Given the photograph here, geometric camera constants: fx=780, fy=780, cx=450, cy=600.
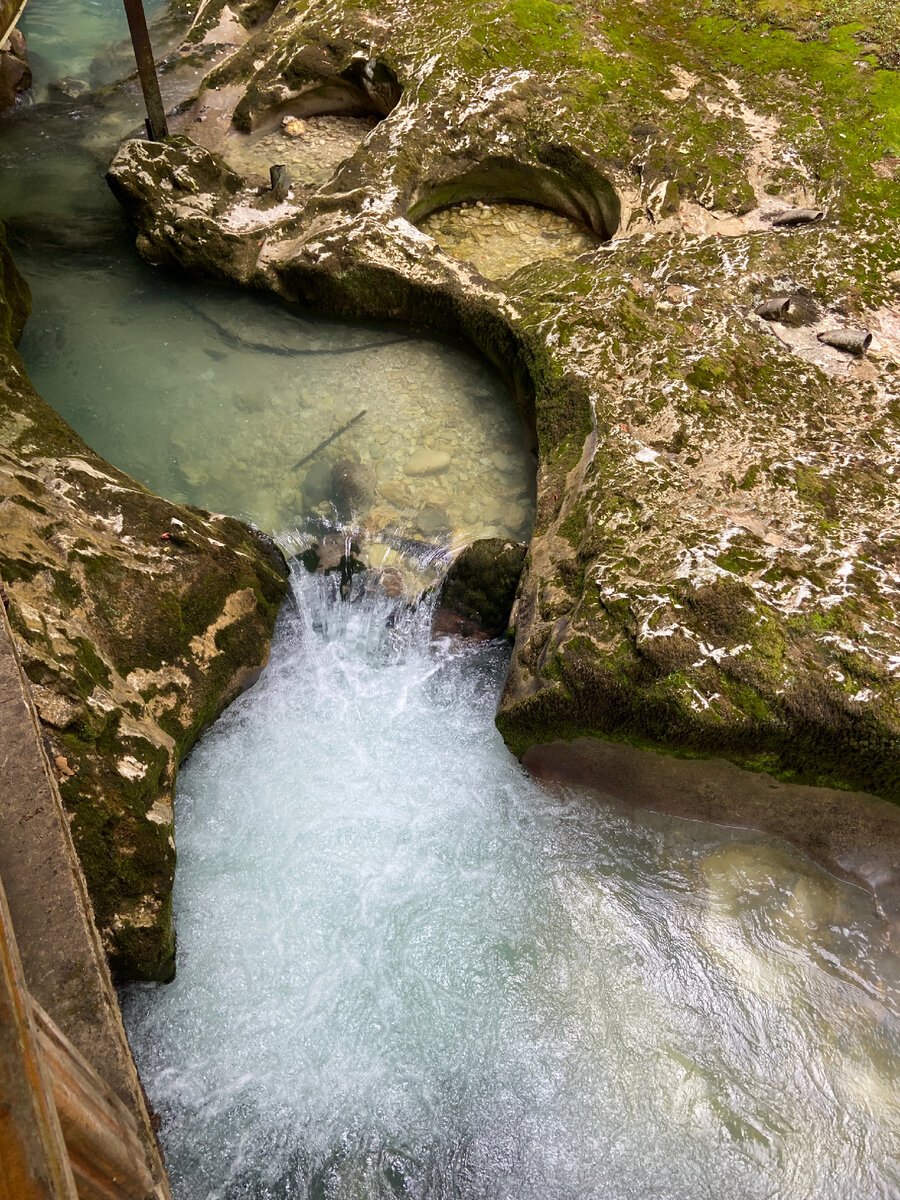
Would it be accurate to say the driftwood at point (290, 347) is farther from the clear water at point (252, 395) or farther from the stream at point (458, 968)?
the stream at point (458, 968)

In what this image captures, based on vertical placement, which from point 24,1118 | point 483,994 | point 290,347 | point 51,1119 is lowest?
point 483,994

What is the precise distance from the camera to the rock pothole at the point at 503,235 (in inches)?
279

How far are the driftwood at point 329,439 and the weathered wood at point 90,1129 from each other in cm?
437

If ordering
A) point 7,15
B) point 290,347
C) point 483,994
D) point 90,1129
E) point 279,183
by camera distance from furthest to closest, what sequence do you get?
point 279,183
point 290,347
point 7,15
point 483,994
point 90,1129

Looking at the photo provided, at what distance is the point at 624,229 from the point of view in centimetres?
663

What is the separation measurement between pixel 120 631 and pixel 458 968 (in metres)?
2.46

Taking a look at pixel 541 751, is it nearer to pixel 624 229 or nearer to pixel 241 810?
pixel 241 810

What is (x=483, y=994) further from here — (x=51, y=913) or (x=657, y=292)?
(x=657, y=292)

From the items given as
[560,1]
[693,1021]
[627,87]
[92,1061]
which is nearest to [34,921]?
[92,1061]

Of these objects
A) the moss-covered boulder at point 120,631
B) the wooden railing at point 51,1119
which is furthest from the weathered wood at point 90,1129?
the moss-covered boulder at point 120,631

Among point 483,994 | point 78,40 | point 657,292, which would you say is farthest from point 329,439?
point 78,40

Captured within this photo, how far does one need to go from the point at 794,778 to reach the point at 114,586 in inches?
147

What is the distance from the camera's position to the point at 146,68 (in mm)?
7215

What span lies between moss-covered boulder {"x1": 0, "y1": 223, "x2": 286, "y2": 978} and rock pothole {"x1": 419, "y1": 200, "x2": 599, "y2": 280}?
368 centimetres
